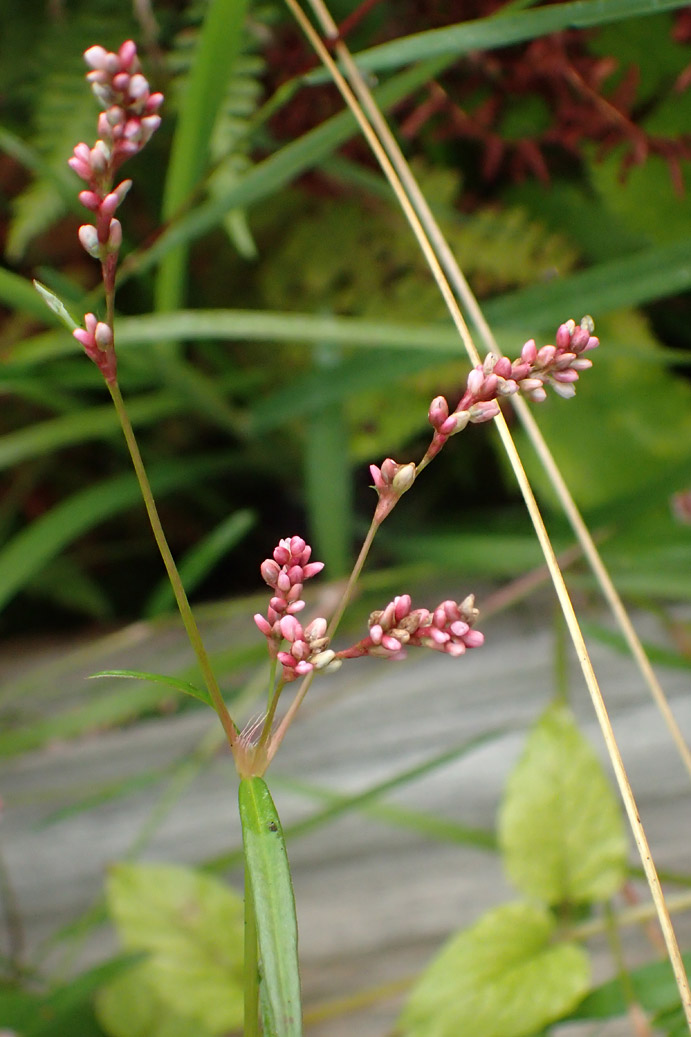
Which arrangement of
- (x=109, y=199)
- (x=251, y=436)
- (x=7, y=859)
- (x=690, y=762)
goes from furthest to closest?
(x=251, y=436)
(x=7, y=859)
(x=690, y=762)
(x=109, y=199)

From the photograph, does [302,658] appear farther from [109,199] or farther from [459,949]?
[459,949]

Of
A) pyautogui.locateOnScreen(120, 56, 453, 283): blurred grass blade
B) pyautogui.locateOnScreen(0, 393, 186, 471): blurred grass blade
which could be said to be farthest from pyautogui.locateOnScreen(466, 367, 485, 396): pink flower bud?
pyautogui.locateOnScreen(0, 393, 186, 471): blurred grass blade

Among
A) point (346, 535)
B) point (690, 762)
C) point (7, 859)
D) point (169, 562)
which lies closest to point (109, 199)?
point (169, 562)

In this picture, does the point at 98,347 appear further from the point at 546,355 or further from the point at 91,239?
the point at 546,355

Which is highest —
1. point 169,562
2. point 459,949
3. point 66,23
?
point 66,23

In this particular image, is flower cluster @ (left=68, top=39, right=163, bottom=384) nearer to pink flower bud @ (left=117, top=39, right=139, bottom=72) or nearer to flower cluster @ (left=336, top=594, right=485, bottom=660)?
pink flower bud @ (left=117, top=39, right=139, bottom=72)

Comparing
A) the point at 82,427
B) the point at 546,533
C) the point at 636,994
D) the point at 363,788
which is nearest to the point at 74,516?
A: the point at 82,427
